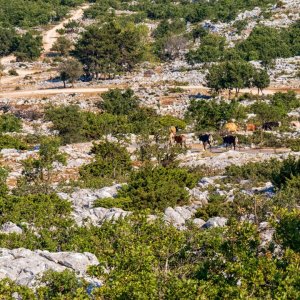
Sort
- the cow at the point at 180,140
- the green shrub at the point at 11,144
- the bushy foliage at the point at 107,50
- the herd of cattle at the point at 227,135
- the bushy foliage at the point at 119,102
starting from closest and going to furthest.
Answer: the herd of cattle at the point at 227,135 < the cow at the point at 180,140 < the green shrub at the point at 11,144 < the bushy foliage at the point at 119,102 < the bushy foliage at the point at 107,50

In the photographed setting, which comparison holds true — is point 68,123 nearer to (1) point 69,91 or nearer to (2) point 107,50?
(1) point 69,91

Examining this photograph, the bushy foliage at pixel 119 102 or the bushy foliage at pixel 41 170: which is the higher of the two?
the bushy foliage at pixel 41 170

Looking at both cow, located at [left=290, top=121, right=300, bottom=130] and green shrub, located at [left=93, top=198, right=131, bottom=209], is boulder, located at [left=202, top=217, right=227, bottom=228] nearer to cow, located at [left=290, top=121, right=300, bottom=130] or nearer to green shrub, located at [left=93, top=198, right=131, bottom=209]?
green shrub, located at [left=93, top=198, right=131, bottom=209]

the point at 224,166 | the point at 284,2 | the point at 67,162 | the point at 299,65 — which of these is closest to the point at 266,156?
the point at 224,166

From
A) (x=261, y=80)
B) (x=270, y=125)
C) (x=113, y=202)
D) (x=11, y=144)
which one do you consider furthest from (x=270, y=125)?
(x=113, y=202)

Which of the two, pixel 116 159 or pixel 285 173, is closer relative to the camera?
pixel 285 173

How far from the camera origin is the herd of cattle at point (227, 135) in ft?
130

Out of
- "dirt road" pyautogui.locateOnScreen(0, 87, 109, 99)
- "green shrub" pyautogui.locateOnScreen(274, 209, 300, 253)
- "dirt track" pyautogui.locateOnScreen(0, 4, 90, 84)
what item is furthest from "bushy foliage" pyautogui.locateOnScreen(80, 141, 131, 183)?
"dirt track" pyautogui.locateOnScreen(0, 4, 90, 84)

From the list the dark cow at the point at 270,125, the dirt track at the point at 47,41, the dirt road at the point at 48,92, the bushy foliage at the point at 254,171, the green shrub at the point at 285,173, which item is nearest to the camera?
the green shrub at the point at 285,173

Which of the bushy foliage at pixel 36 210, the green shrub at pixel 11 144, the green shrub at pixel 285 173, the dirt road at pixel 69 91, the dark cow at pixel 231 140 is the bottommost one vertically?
the dirt road at pixel 69 91

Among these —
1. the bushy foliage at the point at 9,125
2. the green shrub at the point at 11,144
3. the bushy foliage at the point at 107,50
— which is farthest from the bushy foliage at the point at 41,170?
the bushy foliage at the point at 107,50

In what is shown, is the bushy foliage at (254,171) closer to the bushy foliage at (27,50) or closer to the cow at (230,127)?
the cow at (230,127)

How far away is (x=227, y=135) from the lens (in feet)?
140

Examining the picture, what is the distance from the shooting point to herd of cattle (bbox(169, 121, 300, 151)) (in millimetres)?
39719
